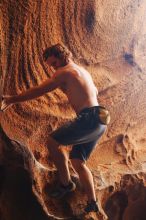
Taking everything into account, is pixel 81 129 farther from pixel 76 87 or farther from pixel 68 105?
pixel 68 105

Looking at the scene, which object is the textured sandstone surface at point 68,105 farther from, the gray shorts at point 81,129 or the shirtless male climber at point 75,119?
the gray shorts at point 81,129

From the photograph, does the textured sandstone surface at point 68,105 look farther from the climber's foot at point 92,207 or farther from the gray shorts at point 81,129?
the gray shorts at point 81,129

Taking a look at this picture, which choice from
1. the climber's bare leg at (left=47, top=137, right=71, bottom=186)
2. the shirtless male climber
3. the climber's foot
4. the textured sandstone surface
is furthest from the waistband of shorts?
the climber's foot

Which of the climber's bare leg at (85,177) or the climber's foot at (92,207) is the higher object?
the climber's bare leg at (85,177)

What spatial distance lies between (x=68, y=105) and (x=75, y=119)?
1105 millimetres

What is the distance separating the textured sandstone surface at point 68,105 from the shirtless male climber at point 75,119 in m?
0.20

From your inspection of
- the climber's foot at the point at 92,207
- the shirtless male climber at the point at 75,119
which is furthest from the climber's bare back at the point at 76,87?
the climber's foot at the point at 92,207

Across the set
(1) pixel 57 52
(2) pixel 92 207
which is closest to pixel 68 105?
(1) pixel 57 52

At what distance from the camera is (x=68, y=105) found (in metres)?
3.73

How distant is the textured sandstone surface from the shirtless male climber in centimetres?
20

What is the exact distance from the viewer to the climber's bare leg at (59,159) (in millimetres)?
2588

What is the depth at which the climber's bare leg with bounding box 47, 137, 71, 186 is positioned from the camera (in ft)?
8.49

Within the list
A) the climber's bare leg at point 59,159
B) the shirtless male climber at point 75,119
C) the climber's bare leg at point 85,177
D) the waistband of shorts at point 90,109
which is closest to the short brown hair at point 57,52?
the shirtless male climber at point 75,119

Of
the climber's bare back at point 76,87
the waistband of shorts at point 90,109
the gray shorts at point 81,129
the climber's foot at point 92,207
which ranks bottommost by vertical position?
the climber's foot at point 92,207
